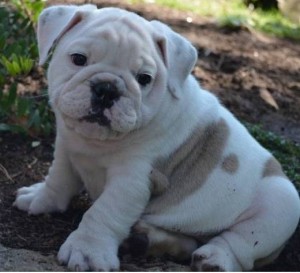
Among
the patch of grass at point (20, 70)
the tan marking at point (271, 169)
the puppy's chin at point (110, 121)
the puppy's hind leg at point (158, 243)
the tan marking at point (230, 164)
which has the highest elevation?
the puppy's chin at point (110, 121)

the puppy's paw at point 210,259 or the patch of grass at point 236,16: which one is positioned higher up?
the puppy's paw at point 210,259

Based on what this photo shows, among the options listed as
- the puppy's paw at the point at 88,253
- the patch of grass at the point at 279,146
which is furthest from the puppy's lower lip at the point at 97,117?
the patch of grass at the point at 279,146

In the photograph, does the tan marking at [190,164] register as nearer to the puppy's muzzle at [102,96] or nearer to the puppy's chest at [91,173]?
the puppy's chest at [91,173]

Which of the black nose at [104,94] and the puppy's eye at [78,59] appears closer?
the black nose at [104,94]

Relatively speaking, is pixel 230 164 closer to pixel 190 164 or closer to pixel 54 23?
pixel 190 164

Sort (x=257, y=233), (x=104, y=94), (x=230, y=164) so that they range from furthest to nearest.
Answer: (x=230, y=164) → (x=257, y=233) → (x=104, y=94)

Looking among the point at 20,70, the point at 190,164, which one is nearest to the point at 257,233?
the point at 190,164

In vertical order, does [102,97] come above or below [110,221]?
above
